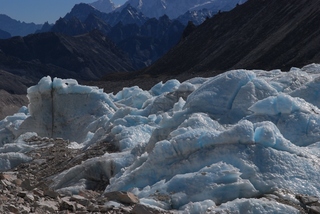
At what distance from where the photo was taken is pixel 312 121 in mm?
8633

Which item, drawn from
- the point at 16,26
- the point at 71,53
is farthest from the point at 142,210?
the point at 16,26

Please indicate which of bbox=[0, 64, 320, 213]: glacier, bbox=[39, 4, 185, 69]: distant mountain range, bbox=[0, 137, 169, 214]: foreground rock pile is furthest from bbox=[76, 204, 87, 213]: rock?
bbox=[39, 4, 185, 69]: distant mountain range

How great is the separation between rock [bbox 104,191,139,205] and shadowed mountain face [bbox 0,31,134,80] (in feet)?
265

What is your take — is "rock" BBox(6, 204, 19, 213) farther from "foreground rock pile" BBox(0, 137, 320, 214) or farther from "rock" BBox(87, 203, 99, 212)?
"rock" BBox(87, 203, 99, 212)

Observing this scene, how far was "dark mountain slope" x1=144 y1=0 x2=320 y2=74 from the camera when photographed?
36844 mm

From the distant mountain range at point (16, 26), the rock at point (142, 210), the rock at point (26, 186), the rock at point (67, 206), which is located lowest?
the rock at point (142, 210)

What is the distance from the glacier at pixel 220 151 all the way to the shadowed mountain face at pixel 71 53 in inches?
3058

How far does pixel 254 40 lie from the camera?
146 ft

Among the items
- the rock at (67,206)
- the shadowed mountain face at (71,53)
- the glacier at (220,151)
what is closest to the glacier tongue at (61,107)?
the glacier at (220,151)

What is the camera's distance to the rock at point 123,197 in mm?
6673

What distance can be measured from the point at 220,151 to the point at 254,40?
38029 mm

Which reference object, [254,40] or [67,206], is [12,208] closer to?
[67,206]

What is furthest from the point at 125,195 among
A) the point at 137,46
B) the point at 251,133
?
the point at 137,46

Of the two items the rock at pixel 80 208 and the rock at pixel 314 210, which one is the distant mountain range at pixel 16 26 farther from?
the rock at pixel 314 210
